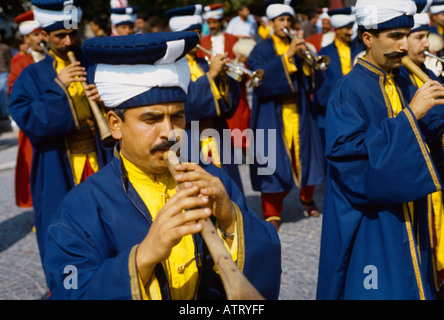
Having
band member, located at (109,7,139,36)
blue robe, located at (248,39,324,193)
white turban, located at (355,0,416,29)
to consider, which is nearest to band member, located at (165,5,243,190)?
blue robe, located at (248,39,324,193)

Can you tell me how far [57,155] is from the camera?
4488 mm

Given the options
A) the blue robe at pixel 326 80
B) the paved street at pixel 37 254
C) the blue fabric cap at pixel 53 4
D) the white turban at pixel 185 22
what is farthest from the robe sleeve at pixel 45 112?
the blue robe at pixel 326 80

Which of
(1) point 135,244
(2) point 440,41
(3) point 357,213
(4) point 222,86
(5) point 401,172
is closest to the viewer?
(1) point 135,244

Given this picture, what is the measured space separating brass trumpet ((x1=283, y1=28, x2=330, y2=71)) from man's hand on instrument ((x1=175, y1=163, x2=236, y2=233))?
4675 millimetres

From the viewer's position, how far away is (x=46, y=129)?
170 inches

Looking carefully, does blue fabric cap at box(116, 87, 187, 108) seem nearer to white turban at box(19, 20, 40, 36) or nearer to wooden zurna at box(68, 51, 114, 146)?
wooden zurna at box(68, 51, 114, 146)

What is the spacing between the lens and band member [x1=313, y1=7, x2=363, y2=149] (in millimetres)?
6753

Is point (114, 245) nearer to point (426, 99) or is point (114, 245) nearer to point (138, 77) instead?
point (138, 77)

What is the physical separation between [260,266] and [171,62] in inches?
32.4

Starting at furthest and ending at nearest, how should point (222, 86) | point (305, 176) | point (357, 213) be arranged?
point (305, 176) → point (222, 86) → point (357, 213)
